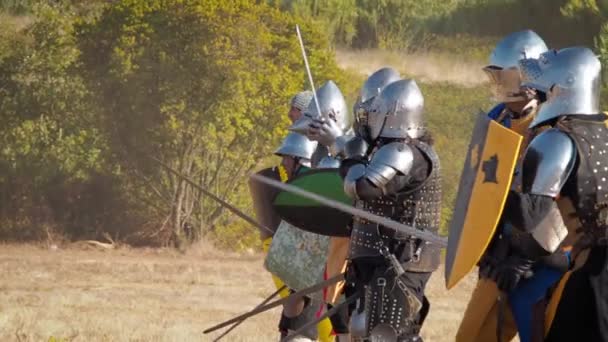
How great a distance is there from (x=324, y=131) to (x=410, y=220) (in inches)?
45.0

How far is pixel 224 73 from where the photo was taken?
58.0 feet

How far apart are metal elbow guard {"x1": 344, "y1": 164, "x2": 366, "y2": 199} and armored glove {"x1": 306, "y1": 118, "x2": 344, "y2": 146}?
989 millimetres

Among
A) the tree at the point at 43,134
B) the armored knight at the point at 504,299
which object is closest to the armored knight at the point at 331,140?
the armored knight at the point at 504,299

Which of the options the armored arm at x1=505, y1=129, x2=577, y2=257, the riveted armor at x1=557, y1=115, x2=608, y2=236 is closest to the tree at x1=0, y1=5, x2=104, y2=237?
the armored arm at x1=505, y1=129, x2=577, y2=257

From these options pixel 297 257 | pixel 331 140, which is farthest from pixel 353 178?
pixel 297 257

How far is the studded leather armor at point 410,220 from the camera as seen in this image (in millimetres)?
6734

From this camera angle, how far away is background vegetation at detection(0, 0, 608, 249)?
698 inches

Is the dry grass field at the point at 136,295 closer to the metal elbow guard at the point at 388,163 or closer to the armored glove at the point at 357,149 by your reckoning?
the armored glove at the point at 357,149

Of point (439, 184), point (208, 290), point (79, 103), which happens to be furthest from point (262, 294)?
point (439, 184)

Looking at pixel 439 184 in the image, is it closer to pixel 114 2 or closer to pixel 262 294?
pixel 262 294

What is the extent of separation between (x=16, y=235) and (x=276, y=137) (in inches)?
132

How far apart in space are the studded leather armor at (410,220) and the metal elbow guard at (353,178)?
125 millimetres

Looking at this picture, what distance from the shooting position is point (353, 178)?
21.9ft

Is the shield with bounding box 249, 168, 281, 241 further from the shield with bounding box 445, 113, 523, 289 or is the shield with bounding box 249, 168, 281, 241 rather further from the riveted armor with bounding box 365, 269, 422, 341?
the shield with bounding box 445, 113, 523, 289
